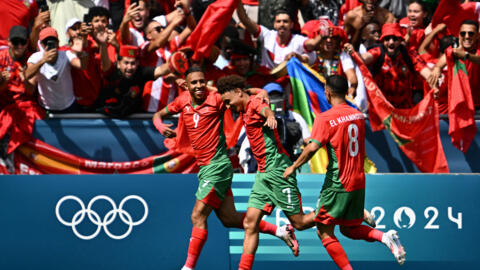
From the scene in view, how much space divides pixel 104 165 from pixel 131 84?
1093mm

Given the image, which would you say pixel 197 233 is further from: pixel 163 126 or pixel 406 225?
pixel 406 225

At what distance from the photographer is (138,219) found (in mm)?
10766

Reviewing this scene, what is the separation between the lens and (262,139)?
970 centimetres

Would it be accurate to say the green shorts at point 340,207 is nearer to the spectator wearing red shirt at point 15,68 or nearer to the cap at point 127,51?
the cap at point 127,51

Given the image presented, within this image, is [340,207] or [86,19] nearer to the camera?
[340,207]

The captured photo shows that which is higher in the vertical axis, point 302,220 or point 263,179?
point 263,179

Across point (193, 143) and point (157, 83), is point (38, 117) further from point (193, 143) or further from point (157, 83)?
point (193, 143)

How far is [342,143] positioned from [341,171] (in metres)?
0.29

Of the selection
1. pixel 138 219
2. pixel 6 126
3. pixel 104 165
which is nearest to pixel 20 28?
pixel 6 126

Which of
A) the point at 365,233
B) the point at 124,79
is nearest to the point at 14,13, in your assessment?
the point at 124,79

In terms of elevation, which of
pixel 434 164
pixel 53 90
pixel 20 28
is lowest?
pixel 434 164

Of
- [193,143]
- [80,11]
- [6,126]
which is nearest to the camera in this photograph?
[193,143]

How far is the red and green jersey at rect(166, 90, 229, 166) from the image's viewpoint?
997 centimetres

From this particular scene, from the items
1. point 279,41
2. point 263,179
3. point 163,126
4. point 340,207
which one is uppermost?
point 279,41
